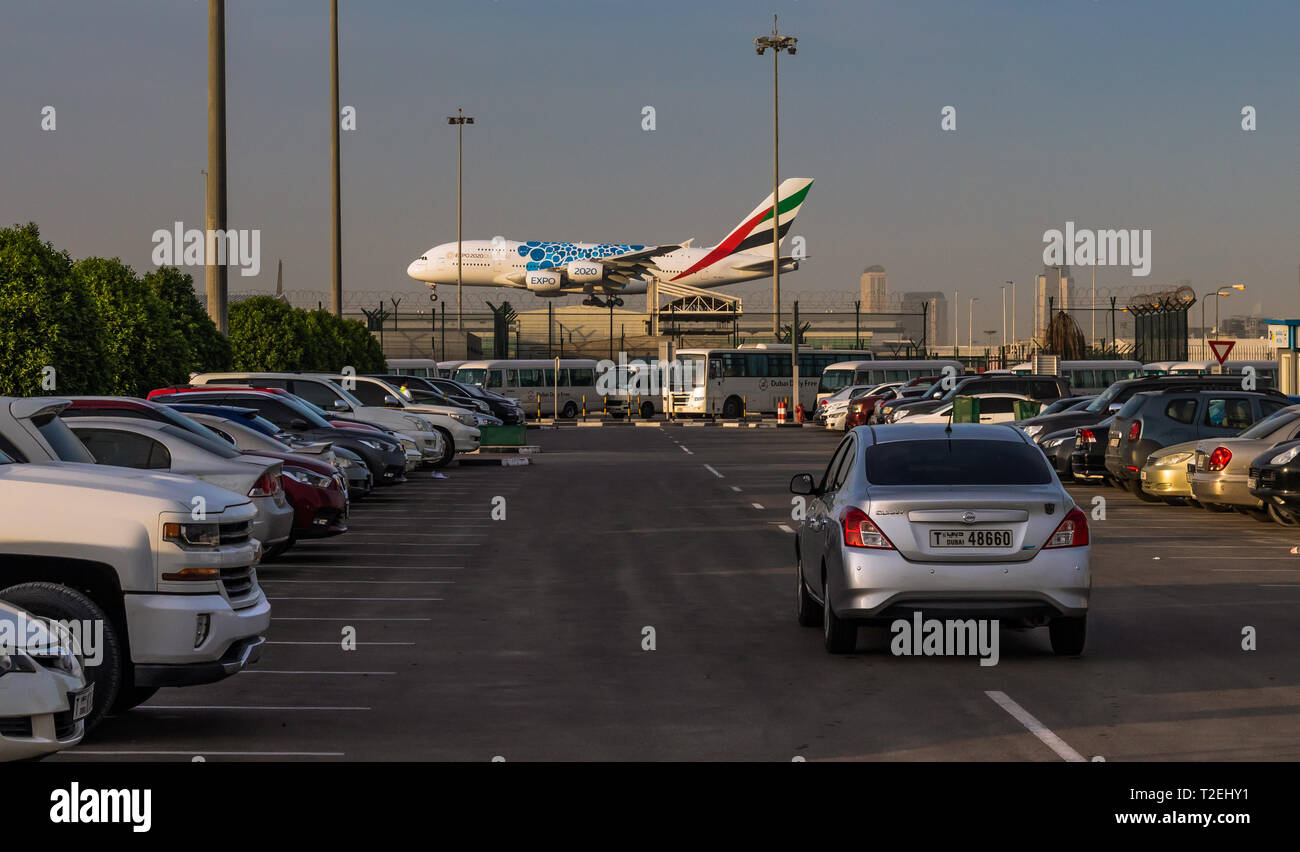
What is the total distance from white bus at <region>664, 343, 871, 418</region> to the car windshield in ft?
150

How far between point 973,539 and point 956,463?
35.9 inches

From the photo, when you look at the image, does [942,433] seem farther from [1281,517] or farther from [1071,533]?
[1281,517]

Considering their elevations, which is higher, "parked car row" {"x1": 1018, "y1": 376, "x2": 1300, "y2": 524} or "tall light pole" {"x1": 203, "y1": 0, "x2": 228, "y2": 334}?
"tall light pole" {"x1": 203, "y1": 0, "x2": 228, "y2": 334}

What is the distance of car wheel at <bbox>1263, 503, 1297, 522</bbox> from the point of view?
71.7ft

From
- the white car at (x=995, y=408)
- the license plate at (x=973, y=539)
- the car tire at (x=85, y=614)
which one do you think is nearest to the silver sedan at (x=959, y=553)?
the license plate at (x=973, y=539)

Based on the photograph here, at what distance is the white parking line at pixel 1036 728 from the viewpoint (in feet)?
27.2

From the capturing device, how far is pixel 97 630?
858cm

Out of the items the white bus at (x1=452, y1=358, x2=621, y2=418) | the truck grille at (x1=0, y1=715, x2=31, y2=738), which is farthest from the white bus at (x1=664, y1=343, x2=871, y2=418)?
the truck grille at (x1=0, y1=715, x2=31, y2=738)

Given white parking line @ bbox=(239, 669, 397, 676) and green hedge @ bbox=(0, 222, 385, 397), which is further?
green hedge @ bbox=(0, 222, 385, 397)

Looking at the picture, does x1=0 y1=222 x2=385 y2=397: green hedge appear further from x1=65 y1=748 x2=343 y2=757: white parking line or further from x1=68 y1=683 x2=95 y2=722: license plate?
x1=68 y1=683 x2=95 y2=722: license plate

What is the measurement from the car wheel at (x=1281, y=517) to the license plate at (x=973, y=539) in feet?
39.7

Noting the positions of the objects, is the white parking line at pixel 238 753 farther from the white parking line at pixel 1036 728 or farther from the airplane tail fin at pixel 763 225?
the airplane tail fin at pixel 763 225

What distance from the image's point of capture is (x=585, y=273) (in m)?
95.2

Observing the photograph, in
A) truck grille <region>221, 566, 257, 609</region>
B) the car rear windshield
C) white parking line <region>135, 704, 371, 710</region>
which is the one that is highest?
the car rear windshield
